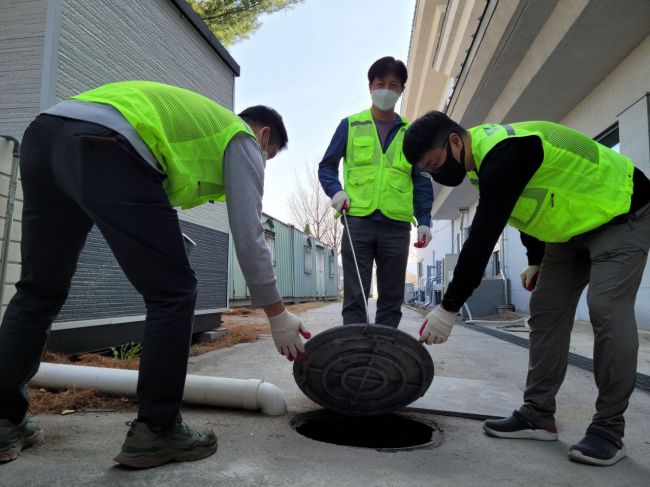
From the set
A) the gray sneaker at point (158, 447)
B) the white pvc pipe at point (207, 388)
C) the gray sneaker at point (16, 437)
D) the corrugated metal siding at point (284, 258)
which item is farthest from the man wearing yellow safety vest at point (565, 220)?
the corrugated metal siding at point (284, 258)

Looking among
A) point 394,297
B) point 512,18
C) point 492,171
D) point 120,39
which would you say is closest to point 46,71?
point 120,39

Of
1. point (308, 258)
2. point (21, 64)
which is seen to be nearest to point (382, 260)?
point (21, 64)

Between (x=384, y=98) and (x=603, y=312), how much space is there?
1708mm

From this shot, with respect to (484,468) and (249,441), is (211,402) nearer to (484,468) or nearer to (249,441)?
(249,441)

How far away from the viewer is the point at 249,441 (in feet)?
5.90

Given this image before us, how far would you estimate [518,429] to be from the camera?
6.45 ft

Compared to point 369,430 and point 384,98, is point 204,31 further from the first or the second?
point 369,430

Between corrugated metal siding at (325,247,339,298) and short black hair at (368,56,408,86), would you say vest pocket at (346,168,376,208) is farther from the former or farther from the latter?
corrugated metal siding at (325,247,339,298)

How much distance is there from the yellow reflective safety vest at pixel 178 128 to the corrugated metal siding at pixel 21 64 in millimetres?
1801

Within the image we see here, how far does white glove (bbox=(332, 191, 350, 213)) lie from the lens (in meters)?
2.71

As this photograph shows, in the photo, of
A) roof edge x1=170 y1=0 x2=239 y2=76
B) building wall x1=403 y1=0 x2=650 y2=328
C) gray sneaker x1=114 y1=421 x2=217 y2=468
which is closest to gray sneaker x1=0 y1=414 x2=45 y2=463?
gray sneaker x1=114 y1=421 x2=217 y2=468

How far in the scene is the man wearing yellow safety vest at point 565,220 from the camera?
1.70 m

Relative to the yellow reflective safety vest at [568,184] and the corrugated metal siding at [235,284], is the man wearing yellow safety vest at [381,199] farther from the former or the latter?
the corrugated metal siding at [235,284]

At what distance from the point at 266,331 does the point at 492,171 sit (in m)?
4.60
